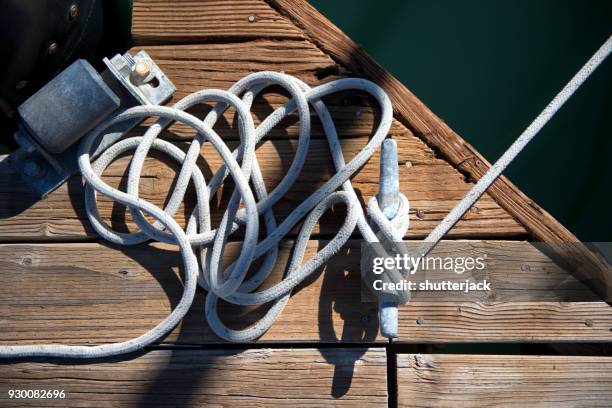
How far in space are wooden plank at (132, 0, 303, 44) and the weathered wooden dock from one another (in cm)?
7

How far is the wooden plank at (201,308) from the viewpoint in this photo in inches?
51.7

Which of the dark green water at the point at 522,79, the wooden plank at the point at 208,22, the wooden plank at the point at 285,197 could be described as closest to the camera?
the wooden plank at the point at 285,197

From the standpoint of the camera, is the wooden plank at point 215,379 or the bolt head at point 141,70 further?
the bolt head at point 141,70

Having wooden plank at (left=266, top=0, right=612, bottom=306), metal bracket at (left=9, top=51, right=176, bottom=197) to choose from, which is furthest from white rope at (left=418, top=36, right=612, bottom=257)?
metal bracket at (left=9, top=51, right=176, bottom=197)

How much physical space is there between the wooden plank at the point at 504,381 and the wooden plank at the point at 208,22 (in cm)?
86

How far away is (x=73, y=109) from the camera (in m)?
1.31

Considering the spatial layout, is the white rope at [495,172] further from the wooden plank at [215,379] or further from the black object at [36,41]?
the black object at [36,41]

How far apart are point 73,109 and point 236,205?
421 mm

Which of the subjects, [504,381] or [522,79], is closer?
[504,381]

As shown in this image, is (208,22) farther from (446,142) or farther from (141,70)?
(446,142)

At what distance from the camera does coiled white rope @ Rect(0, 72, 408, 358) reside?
4.14ft

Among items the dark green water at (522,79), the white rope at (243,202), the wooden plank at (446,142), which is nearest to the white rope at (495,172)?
the white rope at (243,202)

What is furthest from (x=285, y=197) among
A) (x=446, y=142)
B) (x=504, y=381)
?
(x=504, y=381)

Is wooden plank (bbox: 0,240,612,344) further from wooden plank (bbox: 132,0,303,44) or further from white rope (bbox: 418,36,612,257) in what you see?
wooden plank (bbox: 132,0,303,44)
